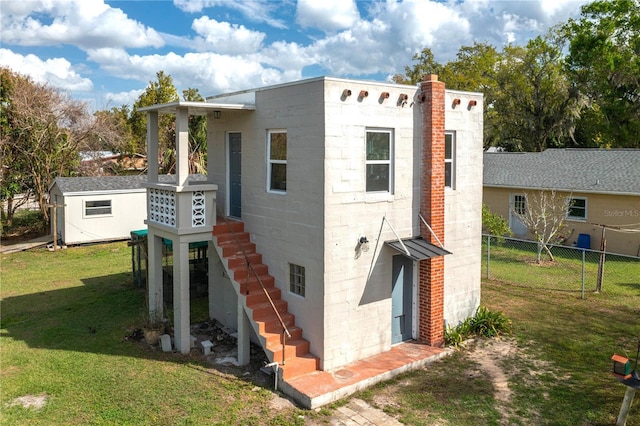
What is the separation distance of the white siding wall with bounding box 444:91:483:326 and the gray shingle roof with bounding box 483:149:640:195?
12265mm

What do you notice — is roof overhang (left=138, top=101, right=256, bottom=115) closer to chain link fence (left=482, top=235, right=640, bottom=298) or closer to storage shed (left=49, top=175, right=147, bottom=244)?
chain link fence (left=482, top=235, right=640, bottom=298)

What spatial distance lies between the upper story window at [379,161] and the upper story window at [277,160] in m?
1.80

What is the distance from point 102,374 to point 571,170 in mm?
22676

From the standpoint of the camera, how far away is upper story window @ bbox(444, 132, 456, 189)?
39.3 feet

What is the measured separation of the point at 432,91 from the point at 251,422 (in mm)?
7620

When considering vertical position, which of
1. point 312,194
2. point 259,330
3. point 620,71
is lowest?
point 259,330

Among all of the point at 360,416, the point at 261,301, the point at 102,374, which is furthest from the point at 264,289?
the point at 102,374

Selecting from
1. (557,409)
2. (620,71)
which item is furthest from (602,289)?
(620,71)

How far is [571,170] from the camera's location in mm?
24484

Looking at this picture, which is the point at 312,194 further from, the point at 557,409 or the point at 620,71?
the point at 620,71

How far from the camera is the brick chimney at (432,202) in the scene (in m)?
11.1

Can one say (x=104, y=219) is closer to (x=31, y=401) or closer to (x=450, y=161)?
(x=31, y=401)

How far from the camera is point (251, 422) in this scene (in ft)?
27.1

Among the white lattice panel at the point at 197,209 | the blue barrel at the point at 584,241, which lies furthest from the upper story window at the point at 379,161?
the blue barrel at the point at 584,241
